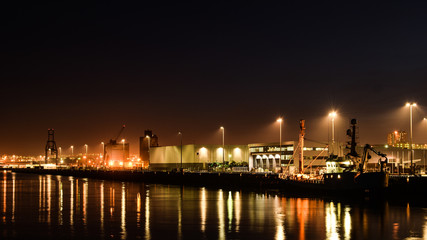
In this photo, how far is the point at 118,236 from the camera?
32344 mm

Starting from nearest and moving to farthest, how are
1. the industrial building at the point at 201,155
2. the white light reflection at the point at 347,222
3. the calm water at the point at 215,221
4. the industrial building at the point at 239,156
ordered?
the calm water at the point at 215,221
the white light reflection at the point at 347,222
the industrial building at the point at 239,156
the industrial building at the point at 201,155

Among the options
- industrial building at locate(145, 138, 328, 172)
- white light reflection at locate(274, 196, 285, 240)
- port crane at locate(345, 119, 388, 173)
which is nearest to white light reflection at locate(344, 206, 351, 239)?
white light reflection at locate(274, 196, 285, 240)

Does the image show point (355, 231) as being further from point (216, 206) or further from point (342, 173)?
point (342, 173)

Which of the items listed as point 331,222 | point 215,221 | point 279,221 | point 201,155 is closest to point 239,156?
point 201,155

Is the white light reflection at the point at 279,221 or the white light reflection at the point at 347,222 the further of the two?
the white light reflection at the point at 347,222

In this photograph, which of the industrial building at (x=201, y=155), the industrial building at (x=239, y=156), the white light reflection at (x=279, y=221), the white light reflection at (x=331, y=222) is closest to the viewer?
the white light reflection at (x=279, y=221)

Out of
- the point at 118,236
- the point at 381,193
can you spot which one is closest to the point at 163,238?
the point at 118,236

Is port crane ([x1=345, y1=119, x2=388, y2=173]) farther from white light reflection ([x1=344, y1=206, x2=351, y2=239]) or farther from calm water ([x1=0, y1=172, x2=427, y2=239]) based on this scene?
white light reflection ([x1=344, y1=206, x2=351, y2=239])

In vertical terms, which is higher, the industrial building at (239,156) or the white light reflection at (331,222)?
the industrial building at (239,156)

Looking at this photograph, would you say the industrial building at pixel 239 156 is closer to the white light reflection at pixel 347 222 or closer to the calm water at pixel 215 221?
the calm water at pixel 215 221

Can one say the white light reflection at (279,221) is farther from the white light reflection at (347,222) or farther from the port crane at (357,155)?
the port crane at (357,155)

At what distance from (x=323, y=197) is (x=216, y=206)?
59.8 ft

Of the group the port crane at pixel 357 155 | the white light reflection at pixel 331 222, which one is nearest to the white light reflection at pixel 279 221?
the white light reflection at pixel 331 222

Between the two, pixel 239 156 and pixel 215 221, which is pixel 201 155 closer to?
pixel 239 156
